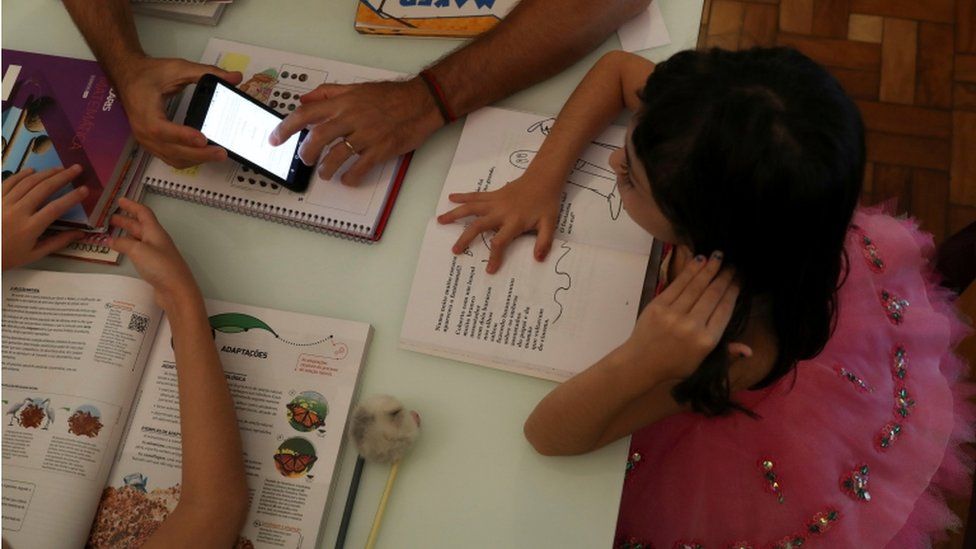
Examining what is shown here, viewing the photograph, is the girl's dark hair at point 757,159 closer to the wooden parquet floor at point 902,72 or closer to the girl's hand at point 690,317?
the girl's hand at point 690,317

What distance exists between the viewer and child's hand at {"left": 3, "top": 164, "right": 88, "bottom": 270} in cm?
87

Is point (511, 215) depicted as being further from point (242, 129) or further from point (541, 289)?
point (242, 129)

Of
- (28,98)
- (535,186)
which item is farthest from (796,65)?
(28,98)

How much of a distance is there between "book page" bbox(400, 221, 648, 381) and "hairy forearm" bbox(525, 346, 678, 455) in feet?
0.21

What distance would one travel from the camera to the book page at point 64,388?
0.78 m

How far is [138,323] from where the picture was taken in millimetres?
863

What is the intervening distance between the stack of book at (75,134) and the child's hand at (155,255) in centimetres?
5

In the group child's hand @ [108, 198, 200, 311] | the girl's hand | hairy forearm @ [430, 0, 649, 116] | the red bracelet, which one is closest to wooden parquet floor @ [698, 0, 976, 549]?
hairy forearm @ [430, 0, 649, 116]

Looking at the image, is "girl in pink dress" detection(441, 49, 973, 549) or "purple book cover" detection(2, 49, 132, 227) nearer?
"girl in pink dress" detection(441, 49, 973, 549)

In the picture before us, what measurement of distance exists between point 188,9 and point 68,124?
23 cm

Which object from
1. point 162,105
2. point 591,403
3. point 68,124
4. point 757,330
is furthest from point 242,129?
point 757,330

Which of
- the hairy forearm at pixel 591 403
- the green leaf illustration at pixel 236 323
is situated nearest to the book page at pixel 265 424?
the green leaf illustration at pixel 236 323

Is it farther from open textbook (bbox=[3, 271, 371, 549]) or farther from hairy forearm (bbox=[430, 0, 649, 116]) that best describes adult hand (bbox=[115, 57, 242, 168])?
hairy forearm (bbox=[430, 0, 649, 116])

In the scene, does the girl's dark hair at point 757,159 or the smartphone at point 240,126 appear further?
the smartphone at point 240,126
